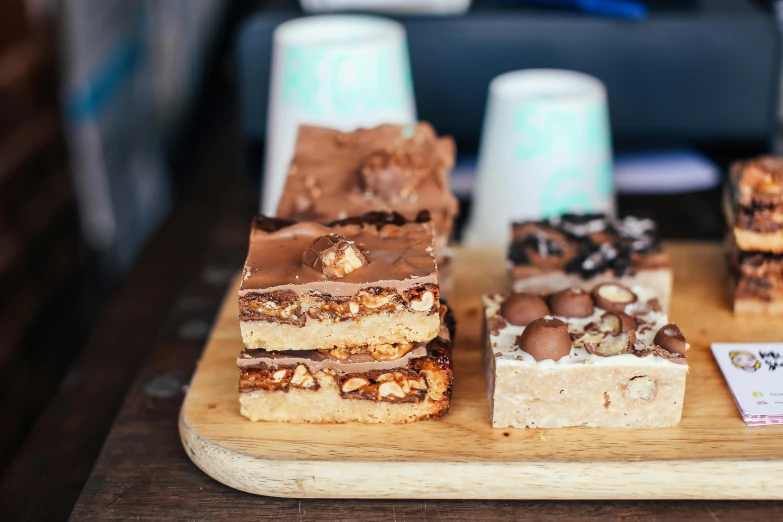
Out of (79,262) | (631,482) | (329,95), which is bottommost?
(79,262)

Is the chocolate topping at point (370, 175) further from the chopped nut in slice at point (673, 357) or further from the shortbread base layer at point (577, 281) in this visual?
the chopped nut in slice at point (673, 357)

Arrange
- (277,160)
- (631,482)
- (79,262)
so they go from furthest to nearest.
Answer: (79,262)
(277,160)
(631,482)

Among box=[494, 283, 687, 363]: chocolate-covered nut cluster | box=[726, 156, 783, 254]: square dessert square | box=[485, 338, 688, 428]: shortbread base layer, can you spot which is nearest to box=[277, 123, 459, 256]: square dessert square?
box=[494, 283, 687, 363]: chocolate-covered nut cluster

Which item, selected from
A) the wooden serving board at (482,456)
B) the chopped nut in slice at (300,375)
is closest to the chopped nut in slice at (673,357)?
the wooden serving board at (482,456)

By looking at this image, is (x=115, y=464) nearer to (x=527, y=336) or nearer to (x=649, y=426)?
(x=527, y=336)

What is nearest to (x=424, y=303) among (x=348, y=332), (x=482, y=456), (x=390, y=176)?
(x=348, y=332)

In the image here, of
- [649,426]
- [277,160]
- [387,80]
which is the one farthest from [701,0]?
[649,426]

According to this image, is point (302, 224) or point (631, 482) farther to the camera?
point (302, 224)
